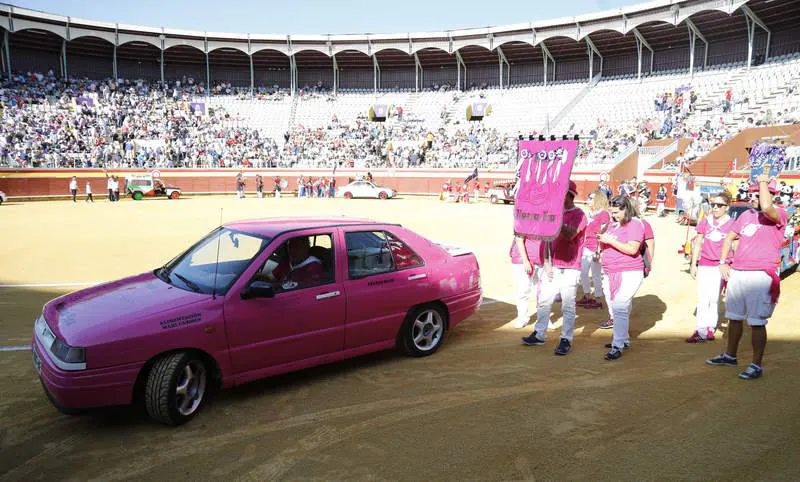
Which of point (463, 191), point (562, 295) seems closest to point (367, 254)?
point (562, 295)

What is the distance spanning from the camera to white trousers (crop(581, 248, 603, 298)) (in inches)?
316

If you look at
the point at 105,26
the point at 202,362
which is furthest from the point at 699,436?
the point at 105,26

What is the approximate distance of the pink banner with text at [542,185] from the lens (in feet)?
18.7

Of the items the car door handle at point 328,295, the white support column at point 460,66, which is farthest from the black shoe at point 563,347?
the white support column at point 460,66

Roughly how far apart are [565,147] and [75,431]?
197 inches

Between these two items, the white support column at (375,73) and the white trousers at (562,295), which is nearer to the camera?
the white trousers at (562,295)

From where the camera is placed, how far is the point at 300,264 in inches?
196

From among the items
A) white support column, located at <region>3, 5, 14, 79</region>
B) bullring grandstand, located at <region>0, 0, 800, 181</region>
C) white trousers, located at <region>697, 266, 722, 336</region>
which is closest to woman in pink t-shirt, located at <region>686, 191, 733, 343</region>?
white trousers, located at <region>697, 266, 722, 336</region>

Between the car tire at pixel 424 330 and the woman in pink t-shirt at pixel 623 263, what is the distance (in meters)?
1.72

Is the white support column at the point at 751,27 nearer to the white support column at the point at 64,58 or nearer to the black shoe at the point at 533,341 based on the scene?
the black shoe at the point at 533,341

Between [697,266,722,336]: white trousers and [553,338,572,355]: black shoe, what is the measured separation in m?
1.72

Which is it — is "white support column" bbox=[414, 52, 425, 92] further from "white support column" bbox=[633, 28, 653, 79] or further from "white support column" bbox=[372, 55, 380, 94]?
"white support column" bbox=[633, 28, 653, 79]

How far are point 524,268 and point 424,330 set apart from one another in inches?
60.5

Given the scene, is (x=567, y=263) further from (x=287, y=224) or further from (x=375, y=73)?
(x=375, y=73)
